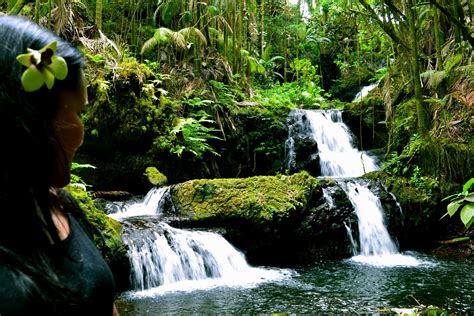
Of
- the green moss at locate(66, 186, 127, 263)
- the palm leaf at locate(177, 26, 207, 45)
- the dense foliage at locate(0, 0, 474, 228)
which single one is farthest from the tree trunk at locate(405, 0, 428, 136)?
the green moss at locate(66, 186, 127, 263)

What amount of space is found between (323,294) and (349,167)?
662cm

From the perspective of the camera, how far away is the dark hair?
2.35 feet

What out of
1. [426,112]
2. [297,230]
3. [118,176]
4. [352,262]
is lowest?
[352,262]

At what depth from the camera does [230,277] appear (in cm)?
680

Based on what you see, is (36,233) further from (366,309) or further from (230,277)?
(230,277)

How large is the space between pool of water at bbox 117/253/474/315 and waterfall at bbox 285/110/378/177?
478cm

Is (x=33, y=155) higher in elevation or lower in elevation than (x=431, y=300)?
higher

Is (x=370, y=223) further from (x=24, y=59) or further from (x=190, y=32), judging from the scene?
(x=24, y=59)

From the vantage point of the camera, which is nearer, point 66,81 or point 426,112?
point 66,81

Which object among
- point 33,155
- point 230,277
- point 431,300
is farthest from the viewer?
point 230,277

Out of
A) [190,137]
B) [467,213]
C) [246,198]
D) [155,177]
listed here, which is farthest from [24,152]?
[190,137]

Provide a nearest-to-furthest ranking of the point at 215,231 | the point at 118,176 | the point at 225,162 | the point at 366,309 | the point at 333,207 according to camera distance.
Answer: the point at 366,309 → the point at 215,231 → the point at 333,207 → the point at 118,176 → the point at 225,162

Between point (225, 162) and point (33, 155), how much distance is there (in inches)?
424

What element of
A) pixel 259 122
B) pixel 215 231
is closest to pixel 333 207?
pixel 215 231
